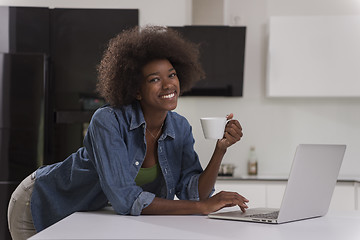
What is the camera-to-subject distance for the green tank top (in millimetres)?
2016

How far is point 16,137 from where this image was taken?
4105 millimetres

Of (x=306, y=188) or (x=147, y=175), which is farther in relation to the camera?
(x=147, y=175)

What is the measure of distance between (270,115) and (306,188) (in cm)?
288

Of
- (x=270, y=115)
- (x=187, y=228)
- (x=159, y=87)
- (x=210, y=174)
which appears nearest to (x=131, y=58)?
(x=159, y=87)

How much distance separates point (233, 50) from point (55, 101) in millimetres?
1484

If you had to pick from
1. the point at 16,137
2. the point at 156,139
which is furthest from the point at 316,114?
the point at 156,139

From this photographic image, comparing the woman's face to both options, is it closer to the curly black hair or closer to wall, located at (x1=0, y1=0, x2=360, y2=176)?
the curly black hair

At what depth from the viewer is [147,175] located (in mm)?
2029

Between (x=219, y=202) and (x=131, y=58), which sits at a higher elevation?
(x=131, y=58)

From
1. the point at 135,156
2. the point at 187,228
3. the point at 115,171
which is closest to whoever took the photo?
the point at 187,228

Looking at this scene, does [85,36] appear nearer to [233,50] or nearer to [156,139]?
[233,50]

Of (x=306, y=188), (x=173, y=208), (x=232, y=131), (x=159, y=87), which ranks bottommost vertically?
(x=173, y=208)

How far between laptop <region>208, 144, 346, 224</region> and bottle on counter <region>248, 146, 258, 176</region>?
2.49m

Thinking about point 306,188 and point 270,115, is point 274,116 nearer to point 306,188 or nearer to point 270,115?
point 270,115
